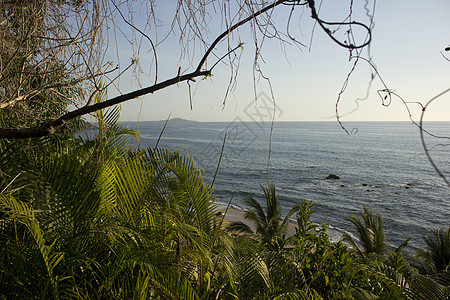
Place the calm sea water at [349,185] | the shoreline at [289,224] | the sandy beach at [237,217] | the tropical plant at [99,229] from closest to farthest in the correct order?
the tropical plant at [99,229], the shoreline at [289,224], the sandy beach at [237,217], the calm sea water at [349,185]

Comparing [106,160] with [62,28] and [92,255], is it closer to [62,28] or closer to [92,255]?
[92,255]

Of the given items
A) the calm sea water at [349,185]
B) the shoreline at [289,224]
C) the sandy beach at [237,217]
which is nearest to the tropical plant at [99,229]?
the calm sea water at [349,185]

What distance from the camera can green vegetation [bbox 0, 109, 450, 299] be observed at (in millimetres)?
1872

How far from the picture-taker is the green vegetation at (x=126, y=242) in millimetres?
1872

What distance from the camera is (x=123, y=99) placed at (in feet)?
3.77

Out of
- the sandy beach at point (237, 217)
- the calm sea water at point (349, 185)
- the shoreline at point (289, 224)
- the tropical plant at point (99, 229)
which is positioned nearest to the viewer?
the tropical plant at point (99, 229)

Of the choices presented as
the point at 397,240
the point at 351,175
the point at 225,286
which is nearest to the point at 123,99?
the point at 225,286

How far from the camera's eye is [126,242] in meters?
2.08

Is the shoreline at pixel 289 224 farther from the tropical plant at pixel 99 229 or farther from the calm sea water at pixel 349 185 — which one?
the tropical plant at pixel 99 229

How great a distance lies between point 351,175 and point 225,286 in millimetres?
36431

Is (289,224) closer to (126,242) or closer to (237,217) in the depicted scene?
(237,217)

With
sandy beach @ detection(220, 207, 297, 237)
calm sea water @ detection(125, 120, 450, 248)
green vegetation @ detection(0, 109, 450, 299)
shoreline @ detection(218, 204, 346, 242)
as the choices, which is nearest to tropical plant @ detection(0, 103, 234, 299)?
green vegetation @ detection(0, 109, 450, 299)

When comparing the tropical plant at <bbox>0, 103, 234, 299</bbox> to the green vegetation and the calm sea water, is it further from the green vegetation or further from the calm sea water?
the calm sea water

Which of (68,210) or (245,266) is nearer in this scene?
(68,210)
